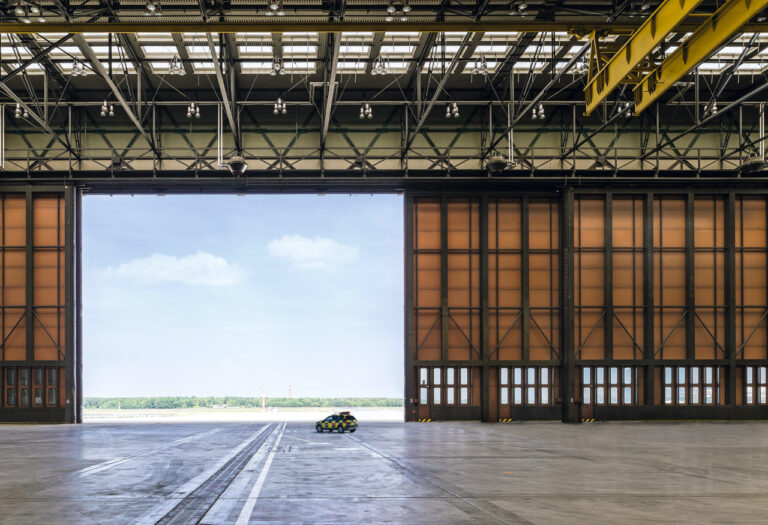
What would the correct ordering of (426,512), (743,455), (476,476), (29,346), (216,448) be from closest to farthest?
1. (426,512)
2. (476,476)
3. (743,455)
4. (216,448)
5. (29,346)

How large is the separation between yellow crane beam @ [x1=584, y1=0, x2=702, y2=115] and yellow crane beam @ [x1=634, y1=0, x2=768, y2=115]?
1.39 metres

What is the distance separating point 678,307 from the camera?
38.5 m

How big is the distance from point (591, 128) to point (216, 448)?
97.6 ft

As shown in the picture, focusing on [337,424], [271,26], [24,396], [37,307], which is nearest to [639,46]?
[271,26]

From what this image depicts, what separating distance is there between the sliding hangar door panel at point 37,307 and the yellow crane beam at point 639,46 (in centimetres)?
3159

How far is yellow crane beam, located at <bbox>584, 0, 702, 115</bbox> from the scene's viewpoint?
16812mm

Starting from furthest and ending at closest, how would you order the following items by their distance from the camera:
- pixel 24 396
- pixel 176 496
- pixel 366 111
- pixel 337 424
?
pixel 24 396 → pixel 366 111 → pixel 337 424 → pixel 176 496

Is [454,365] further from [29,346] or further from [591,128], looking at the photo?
[29,346]

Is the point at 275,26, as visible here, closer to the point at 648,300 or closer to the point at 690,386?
the point at 648,300

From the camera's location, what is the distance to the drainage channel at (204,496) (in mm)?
10664

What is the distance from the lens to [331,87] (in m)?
28.3

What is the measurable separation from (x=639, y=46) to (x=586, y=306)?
2219 cm

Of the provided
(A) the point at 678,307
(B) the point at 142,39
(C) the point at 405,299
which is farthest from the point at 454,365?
(B) the point at 142,39

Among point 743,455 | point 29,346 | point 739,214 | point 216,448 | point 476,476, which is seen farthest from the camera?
point 739,214
